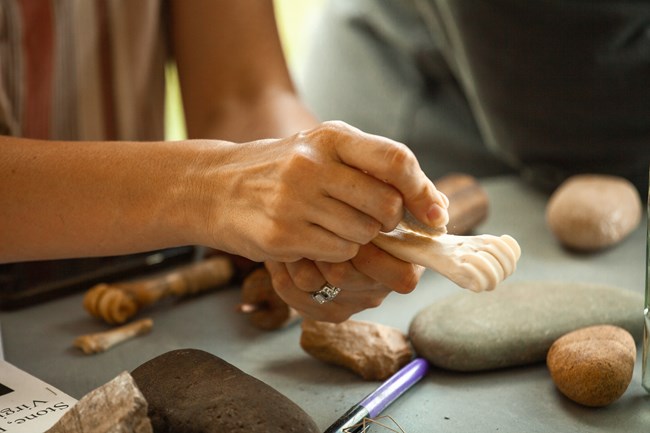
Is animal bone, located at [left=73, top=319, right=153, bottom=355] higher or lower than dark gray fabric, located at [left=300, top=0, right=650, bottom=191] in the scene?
lower

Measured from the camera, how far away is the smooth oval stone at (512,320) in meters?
0.77

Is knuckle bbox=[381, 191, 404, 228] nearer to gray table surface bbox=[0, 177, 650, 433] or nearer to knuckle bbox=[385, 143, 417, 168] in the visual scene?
knuckle bbox=[385, 143, 417, 168]

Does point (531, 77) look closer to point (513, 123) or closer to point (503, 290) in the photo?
point (513, 123)

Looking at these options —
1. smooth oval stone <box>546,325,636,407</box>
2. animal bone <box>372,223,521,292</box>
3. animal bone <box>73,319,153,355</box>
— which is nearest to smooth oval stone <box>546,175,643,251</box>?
smooth oval stone <box>546,325,636,407</box>

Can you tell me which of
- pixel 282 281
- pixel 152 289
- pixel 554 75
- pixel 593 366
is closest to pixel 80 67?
pixel 152 289

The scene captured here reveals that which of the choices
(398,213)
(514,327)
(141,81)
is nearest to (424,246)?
(398,213)

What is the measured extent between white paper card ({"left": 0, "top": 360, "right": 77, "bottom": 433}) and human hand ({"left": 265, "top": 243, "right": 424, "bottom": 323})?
22cm

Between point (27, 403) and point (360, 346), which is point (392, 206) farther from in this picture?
point (27, 403)

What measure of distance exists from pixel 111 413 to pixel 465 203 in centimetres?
63

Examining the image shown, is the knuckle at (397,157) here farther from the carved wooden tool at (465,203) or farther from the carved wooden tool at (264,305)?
the carved wooden tool at (465,203)

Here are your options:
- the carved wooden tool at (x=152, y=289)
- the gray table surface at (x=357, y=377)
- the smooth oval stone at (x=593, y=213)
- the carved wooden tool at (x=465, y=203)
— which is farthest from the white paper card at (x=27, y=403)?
the smooth oval stone at (x=593, y=213)

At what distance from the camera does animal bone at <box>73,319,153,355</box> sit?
0.85m

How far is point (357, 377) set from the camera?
30.6 inches

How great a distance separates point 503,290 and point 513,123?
419mm
